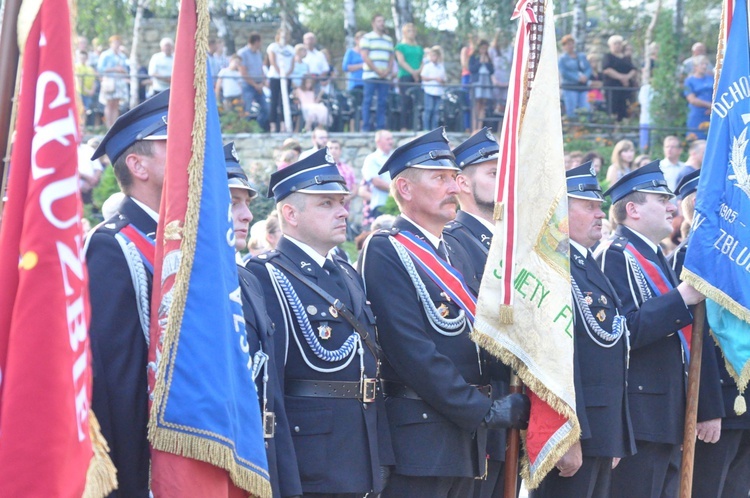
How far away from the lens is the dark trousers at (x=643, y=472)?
20.1 feet

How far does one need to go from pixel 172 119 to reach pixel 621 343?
320 cm

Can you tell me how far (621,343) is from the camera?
582 centimetres

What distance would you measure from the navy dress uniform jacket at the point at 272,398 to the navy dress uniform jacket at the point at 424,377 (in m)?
0.81

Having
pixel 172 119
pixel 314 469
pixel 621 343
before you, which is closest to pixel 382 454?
pixel 314 469

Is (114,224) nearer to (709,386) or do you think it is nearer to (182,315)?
(182,315)

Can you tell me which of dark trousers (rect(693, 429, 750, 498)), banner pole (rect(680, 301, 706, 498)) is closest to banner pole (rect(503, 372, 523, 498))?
banner pole (rect(680, 301, 706, 498))

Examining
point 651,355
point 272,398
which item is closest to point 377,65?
point 651,355

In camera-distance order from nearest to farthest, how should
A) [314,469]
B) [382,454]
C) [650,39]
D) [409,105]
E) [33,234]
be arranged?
[33,234] → [314,469] → [382,454] → [409,105] → [650,39]

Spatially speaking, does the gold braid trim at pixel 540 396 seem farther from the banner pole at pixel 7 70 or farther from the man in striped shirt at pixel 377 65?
the man in striped shirt at pixel 377 65

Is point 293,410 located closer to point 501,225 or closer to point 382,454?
point 382,454

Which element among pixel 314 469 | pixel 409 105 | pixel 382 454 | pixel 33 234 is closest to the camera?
pixel 33 234

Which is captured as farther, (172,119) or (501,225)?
(501,225)

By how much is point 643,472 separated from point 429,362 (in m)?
1.90

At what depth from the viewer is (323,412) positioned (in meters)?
4.64
